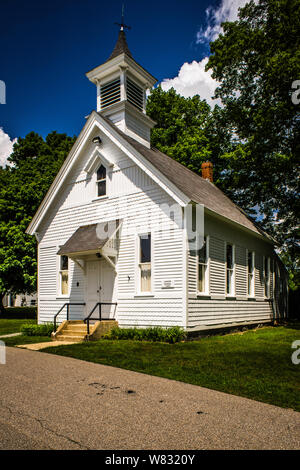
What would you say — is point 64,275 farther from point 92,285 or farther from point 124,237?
point 124,237

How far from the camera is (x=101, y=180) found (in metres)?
15.8

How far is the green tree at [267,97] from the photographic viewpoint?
1838 centimetres

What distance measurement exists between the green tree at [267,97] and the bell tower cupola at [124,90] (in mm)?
5765

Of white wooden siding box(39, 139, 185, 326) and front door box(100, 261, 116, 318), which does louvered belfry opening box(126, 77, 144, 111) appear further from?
front door box(100, 261, 116, 318)

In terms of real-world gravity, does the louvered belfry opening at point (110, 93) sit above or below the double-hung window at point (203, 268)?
above

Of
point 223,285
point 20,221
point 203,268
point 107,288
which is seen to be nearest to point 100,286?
point 107,288

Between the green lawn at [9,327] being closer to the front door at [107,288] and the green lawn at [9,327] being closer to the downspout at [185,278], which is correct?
the front door at [107,288]

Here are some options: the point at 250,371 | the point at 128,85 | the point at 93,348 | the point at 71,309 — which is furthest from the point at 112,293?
the point at 128,85

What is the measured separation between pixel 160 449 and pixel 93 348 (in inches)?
290

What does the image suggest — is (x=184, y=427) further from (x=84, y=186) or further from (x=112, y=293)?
(x=84, y=186)

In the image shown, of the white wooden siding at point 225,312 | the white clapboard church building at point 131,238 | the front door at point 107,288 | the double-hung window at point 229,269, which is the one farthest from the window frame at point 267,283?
the front door at point 107,288

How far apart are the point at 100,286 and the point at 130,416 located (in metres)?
10.2

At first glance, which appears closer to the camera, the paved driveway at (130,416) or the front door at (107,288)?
the paved driveway at (130,416)

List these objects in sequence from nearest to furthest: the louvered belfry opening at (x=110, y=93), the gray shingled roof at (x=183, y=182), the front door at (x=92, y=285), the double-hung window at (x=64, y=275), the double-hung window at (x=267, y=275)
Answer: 1. the gray shingled roof at (x=183, y=182)
2. the front door at (x=92, y=285)
3. the double-hung window at (x=64, y=275)
4. the louvered belfry opening at (x=110, y=93)
5. the double-hung window at (x=267, y=275)
